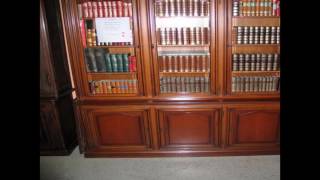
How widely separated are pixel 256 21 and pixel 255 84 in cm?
64

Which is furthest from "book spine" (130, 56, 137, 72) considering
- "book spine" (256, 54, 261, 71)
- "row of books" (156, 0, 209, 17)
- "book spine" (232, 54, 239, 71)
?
"book spine" (256, 54, 261, 71)

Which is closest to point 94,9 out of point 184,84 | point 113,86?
point 113,86

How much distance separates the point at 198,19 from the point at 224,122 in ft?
3.65

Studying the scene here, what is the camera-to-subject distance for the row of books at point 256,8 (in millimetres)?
2057

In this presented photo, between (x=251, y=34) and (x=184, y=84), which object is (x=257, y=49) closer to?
(x=251, y=34)

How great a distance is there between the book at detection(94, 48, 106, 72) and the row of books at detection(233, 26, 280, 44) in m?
1.36

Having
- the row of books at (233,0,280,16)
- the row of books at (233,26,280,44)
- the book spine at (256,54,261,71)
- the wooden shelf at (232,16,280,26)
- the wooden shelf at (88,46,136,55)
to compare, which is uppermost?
the row of books at (233,0,280,16)

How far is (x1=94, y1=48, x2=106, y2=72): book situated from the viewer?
2.28 m

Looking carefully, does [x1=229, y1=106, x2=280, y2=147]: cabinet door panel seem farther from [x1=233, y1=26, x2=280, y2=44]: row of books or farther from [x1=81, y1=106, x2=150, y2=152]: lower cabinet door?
[x1=81, y1=106, x2=150, y2=152]: lower cabinet door

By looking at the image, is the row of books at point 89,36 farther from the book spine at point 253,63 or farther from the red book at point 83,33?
the book spine at point 253,63

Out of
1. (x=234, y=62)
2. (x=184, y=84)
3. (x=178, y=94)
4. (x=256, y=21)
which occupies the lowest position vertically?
(x=178, y=94)

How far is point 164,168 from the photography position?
2.33m
